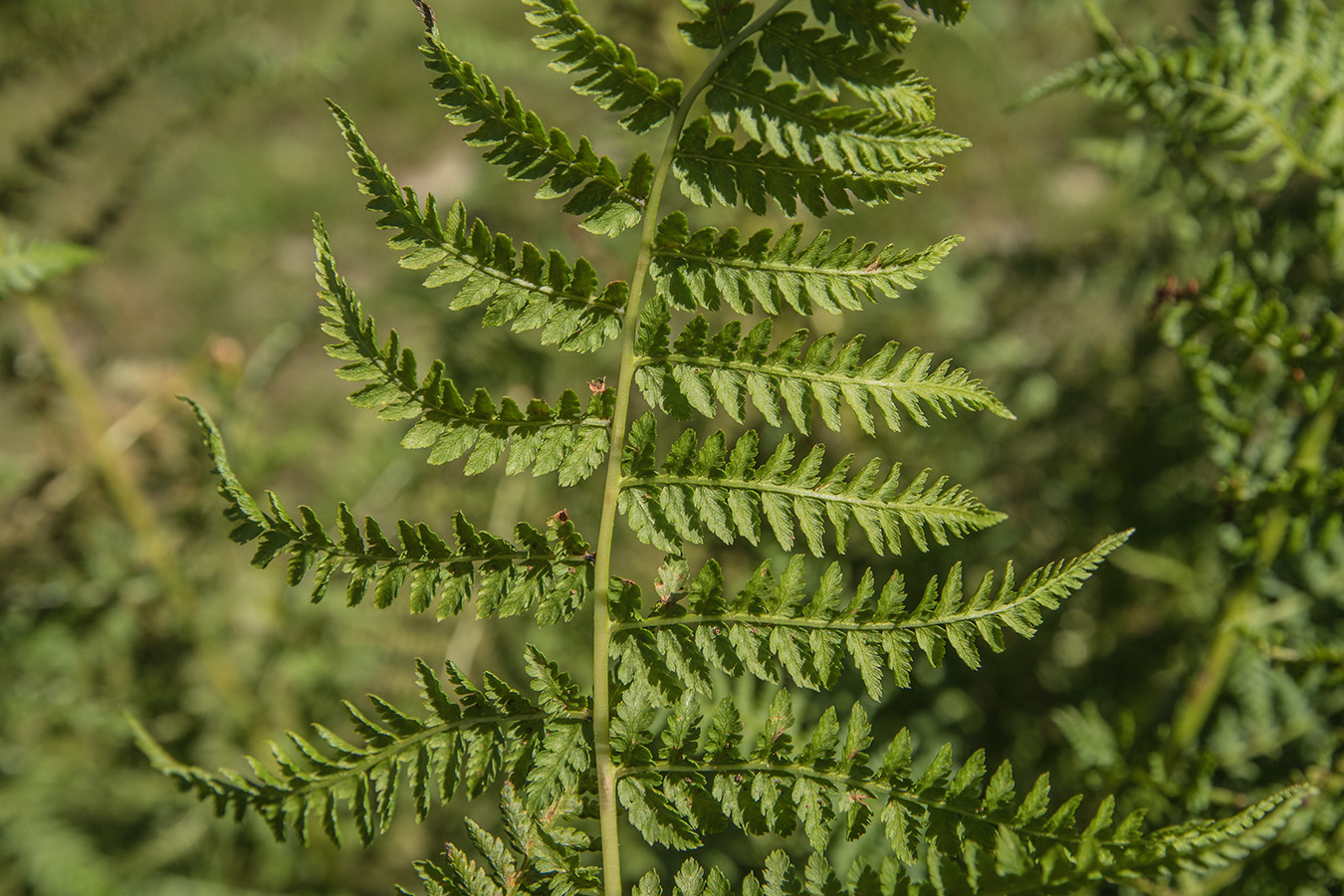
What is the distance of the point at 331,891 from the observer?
7.14 feet

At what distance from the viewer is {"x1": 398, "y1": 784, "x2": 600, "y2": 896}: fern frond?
3.40ft

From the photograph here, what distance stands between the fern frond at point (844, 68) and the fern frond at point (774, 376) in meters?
0.27

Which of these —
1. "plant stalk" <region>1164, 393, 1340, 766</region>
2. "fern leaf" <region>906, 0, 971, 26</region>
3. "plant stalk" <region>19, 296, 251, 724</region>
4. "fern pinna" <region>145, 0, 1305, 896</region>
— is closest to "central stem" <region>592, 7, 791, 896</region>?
"fern pinna" <region>145, 0, 1305, 896</region>

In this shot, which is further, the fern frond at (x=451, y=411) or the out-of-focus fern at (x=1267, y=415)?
the out-of-focus fern at (x=1267, y=415)

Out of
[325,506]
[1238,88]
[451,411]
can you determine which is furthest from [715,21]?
[325,506]

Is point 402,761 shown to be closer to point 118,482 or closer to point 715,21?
point 715,21

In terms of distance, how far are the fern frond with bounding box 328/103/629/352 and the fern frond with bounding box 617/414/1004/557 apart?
14 cm

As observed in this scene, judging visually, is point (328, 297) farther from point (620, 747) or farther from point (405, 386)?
point (620, 747)

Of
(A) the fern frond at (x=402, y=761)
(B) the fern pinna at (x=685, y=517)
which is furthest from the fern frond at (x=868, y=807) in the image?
(A) the fern frond at (x=402, y=761)

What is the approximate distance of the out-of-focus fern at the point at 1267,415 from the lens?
144 cm

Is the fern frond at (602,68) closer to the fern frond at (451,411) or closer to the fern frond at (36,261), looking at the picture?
the fern frond at (451,411)

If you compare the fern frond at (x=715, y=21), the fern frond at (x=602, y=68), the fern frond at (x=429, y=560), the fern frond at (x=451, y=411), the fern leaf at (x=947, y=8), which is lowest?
the fern frond at (x=429, y=560)

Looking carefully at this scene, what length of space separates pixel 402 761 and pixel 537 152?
2.43 ft

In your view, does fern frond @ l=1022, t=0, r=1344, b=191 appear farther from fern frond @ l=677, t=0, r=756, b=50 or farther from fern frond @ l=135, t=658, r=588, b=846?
fern frond @ l=135, t=658, r=588, b=846
